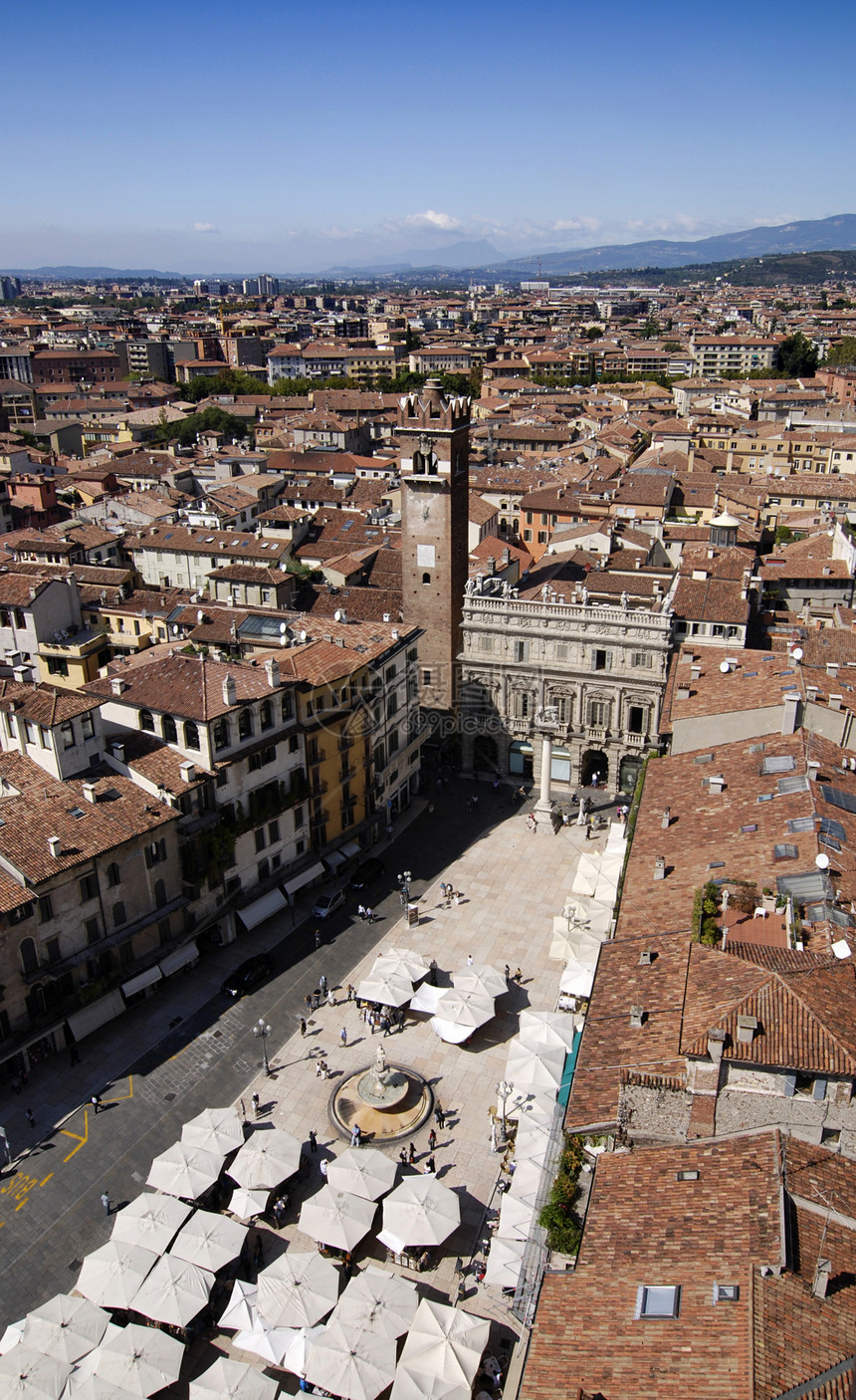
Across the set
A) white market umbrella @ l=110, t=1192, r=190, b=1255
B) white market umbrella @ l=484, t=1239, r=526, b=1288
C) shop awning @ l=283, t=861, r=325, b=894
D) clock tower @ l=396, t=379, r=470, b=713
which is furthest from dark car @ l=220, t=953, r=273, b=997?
clock tower @ l=396, t=379, r=470, b=713

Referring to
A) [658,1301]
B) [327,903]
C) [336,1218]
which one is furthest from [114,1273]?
[327,903]

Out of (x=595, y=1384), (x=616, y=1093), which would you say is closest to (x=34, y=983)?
(x=616, y=1093)

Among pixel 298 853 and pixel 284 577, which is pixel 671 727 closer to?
→ pixel 298 853

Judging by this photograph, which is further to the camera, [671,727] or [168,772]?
[671,727]

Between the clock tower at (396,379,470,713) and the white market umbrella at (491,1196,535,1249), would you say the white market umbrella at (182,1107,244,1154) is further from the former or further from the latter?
the clock tower at (396,379,470,713)

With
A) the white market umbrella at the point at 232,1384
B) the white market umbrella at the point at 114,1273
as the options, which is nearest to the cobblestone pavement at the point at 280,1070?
the white market umbrella at the point at 114,1273

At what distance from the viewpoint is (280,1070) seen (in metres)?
37.8

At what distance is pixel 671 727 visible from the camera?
45469 millimetres

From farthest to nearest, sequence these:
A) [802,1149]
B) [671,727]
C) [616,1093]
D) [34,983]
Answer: [671,727] → [34,983] → [616,1093] → [802,1149]

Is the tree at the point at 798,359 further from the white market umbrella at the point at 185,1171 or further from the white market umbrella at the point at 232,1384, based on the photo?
the white market umbrella at the point at 232,1384

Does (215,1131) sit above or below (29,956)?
below

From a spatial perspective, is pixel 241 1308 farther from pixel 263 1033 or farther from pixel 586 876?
pixel 586 876

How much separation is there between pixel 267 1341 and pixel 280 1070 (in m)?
11.9

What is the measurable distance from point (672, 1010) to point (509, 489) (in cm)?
8466
